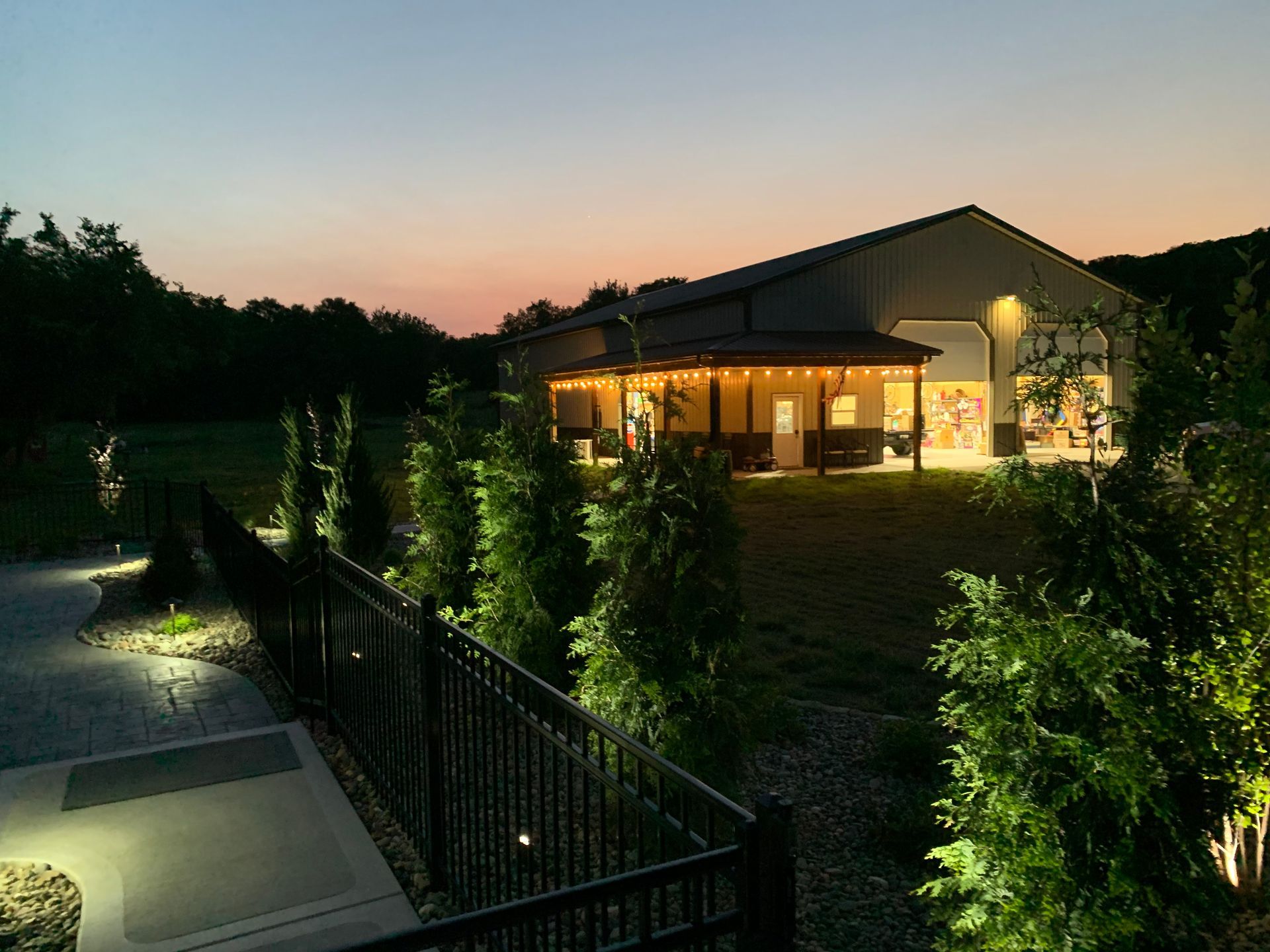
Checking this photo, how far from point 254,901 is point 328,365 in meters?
75.0

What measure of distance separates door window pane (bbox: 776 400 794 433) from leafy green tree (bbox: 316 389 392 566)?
17.3 m

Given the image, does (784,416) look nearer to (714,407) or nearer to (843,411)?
(843,411)

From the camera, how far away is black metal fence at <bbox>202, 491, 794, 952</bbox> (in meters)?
2.01

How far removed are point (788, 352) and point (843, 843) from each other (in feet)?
62.3

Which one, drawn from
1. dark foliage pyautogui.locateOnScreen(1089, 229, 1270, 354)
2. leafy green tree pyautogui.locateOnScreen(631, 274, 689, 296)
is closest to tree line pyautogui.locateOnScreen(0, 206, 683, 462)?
leafy green tree pyautogui.locateOnScreen(631, 274, 689, 296)

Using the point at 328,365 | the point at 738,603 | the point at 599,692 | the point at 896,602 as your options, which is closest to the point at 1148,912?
the point at 738,603

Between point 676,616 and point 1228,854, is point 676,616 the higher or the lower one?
the higher one

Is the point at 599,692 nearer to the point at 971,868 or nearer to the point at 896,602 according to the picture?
the point at 971,868

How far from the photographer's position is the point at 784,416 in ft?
88.0

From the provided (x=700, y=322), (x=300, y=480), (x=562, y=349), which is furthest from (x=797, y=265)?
(x=300, y=480)

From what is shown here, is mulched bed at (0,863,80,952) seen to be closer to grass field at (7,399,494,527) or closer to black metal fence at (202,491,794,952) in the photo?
black metal fence at (202,491,794,952)

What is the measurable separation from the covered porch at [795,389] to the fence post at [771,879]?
20108 mm

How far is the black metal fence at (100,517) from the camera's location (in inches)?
613

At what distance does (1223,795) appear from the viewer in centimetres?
296
